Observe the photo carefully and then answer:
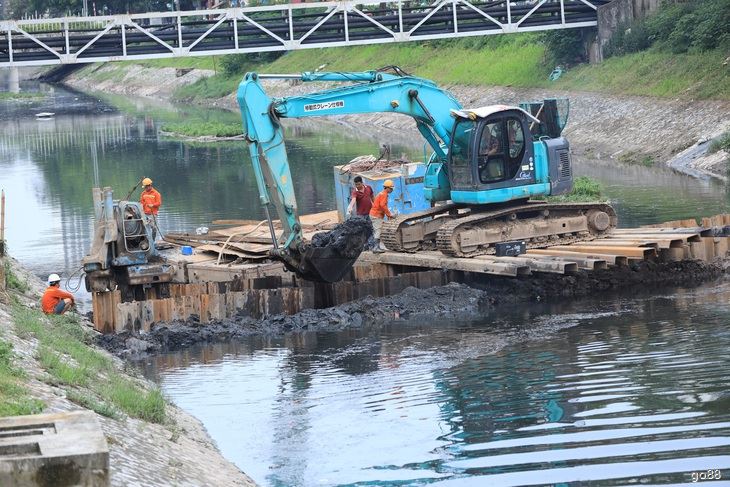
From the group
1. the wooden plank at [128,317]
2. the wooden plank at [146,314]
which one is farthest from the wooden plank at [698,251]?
the wooden plank at [128,317]

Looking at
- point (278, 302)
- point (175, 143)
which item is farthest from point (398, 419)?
point (175, 143)

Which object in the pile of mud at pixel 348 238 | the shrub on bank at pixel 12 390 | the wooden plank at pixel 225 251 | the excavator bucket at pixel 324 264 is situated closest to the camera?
the shrub on bank at pixel 12 390

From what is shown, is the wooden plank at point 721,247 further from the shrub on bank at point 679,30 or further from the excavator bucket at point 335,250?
the shrub on bank at point 679,30

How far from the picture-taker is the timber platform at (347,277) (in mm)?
22375

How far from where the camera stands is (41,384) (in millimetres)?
14828

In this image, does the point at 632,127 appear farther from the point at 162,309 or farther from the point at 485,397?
the point at 485,397

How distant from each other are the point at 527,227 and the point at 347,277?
142 inches

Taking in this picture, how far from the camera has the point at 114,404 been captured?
1518 cm

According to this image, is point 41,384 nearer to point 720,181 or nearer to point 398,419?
point 398,419

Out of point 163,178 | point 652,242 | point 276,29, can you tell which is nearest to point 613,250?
point 652,242

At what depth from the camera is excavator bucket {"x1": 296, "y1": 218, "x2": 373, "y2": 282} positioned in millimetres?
22625

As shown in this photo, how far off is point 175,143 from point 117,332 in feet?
143

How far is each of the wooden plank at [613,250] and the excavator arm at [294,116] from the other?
3934mm

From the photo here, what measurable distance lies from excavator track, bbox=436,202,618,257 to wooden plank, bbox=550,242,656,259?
42cm
